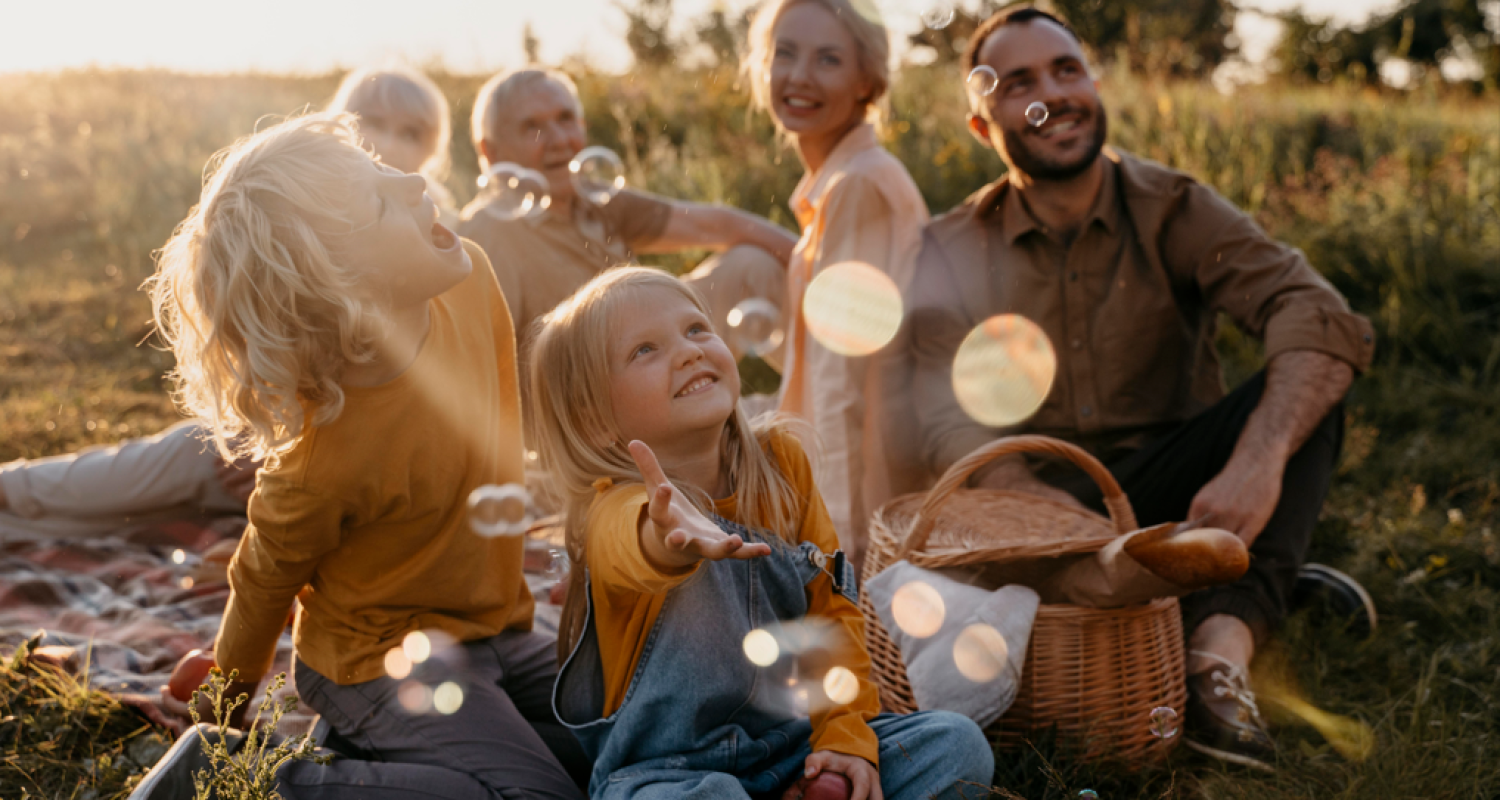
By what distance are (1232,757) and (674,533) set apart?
154cm

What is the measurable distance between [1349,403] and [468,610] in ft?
13.1

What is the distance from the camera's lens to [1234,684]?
2338mm

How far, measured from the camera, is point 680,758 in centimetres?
166

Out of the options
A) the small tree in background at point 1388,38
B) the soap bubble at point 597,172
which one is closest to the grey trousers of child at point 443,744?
the soap bubble at point 597,172

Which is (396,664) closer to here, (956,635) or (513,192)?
(956,635)

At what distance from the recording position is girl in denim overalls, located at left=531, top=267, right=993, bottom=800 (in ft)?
5.45

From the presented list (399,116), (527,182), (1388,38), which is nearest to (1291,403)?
(527,182)

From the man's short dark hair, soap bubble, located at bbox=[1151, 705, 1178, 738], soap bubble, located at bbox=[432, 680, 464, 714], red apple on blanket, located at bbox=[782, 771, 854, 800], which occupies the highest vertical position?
the man's short dark hair

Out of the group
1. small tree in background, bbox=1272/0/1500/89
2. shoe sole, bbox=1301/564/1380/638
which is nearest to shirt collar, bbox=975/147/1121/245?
shoe sole, bbox=1301/564/1380/638

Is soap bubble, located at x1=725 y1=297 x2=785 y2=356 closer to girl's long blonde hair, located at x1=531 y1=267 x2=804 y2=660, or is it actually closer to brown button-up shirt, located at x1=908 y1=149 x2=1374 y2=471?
brown button-up shirt, located at x1=908 y1=149 x2=1374 y2=471

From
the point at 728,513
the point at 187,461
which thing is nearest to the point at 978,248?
the point at 728,513

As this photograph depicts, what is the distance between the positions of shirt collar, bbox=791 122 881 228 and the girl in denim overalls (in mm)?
1606

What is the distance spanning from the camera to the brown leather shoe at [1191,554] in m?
1.99

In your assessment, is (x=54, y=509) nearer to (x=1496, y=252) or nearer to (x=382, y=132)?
(x=382, y=132)
